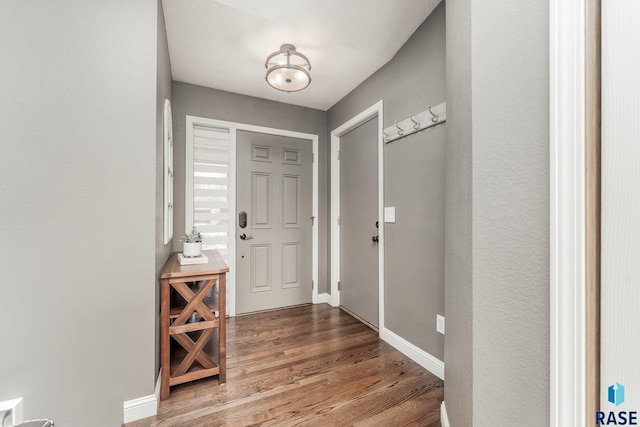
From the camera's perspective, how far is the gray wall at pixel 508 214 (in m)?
0.67

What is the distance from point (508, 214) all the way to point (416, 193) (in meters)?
1.28

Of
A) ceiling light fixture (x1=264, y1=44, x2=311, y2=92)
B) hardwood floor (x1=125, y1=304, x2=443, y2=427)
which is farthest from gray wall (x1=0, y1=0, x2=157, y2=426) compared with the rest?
ceiling light fixture (x1=264, y1=44, x2=311, y2=92)

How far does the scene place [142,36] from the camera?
143 centimetres

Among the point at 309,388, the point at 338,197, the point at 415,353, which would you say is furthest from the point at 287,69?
the point at 415,353

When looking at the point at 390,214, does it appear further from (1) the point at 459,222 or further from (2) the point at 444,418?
(2) the point at 444,418

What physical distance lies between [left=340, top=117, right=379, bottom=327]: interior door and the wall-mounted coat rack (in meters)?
0.29

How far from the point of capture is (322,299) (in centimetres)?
330

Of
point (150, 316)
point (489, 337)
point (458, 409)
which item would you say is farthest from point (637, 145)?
point (150, 316)

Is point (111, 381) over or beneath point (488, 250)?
beneath

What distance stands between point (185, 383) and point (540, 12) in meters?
2.39

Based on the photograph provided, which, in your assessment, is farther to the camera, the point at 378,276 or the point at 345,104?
the point at 345,104

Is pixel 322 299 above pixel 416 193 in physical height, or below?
below

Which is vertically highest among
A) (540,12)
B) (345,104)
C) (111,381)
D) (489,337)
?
(345,104)

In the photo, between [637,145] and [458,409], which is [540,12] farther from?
[458,409]
